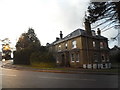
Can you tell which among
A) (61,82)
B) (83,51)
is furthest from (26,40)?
(61,82)

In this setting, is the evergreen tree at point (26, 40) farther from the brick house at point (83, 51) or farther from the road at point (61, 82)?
the road at point (61, 82)

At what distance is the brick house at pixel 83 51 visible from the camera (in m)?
29.7

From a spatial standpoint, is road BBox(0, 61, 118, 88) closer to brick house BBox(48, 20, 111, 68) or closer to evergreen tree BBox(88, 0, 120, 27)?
evergreen tree BBox(88, 0, 120, 27)

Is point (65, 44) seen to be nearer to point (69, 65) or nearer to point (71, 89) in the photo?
point (69, 65)

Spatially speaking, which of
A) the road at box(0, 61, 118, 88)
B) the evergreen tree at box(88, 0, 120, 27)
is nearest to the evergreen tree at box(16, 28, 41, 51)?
the road at box(0, 61, 118, 88)

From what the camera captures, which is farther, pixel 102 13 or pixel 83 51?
pixel 83 51

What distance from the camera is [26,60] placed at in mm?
38281

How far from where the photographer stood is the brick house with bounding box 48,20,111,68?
29.7 meters

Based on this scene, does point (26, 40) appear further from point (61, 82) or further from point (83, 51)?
A: point (61, 82)


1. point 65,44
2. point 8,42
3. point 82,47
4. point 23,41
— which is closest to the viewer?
point 82,47

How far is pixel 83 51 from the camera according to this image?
29828 millimetres

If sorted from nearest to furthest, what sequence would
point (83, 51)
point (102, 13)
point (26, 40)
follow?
point (102, 13)
point (83, 51)
point (26, 40)

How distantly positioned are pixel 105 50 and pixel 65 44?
9.05 metres

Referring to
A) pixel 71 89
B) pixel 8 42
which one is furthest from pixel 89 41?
pixel 8 42
